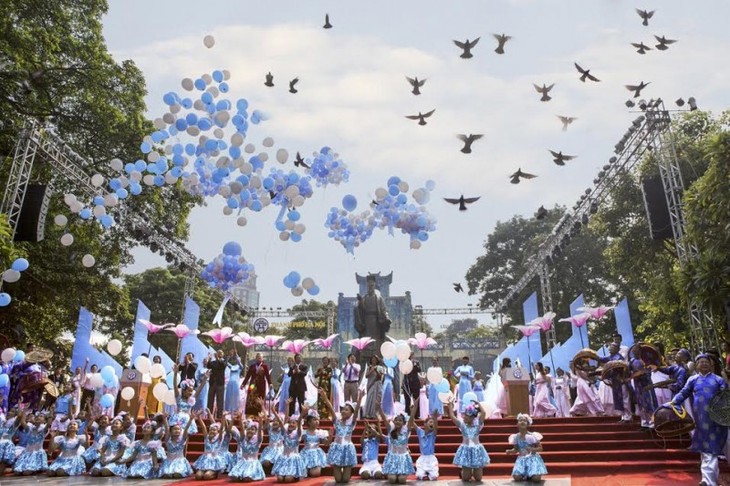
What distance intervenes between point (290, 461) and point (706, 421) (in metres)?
5.35

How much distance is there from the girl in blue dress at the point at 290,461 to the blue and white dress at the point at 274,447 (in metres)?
0.22

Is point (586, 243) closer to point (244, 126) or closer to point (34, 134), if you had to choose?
point (244, 126)

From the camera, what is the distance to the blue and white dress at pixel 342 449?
793 cm

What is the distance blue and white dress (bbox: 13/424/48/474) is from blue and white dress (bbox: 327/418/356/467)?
15.8ft

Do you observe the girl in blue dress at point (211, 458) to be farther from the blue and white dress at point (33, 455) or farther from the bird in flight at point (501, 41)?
the bird in flight at point (501, 41)

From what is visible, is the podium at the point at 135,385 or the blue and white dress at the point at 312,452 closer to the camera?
the blue and white dress at the point at 312,452

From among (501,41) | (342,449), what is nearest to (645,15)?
(501,41)

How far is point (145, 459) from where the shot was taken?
8.81 m

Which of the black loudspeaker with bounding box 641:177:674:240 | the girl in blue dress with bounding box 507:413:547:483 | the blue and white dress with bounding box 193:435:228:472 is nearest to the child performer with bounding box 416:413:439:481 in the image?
the girl in blue dress with bounding box 507:413:547:483

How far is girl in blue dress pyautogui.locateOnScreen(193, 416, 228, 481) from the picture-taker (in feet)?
27.6

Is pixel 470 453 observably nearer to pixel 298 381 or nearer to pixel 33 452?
pixel 298 381

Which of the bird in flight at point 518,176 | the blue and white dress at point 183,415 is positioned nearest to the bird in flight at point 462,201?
the bird in flight at point 518,176

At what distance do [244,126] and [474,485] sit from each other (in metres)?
8.58

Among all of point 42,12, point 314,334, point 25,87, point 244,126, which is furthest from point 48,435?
point 314,334
